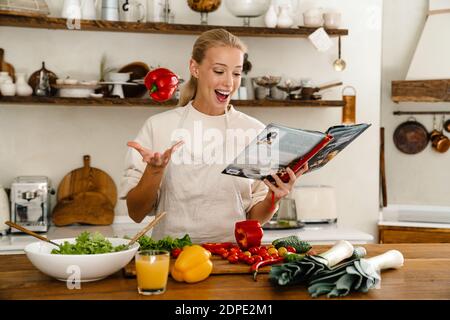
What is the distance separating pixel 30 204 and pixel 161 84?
4.02 feet

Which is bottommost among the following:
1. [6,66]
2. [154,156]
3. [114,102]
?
[154,156]

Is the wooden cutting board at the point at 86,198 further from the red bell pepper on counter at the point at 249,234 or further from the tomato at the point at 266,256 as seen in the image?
the tomato at the point at 266,256

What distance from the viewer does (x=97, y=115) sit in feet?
12.7

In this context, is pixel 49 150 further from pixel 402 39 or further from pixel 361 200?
pixel 402 39

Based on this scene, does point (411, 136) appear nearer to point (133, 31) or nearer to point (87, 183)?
point (133, 31)

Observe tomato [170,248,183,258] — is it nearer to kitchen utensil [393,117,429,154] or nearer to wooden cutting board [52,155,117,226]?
wooden cutting board [52,155,117,226]

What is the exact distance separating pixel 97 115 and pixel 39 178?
53 centimetres

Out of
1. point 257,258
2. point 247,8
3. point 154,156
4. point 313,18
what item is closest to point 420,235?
point 313,18

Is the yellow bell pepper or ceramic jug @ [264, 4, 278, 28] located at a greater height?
ceramic jug @ [264, 4, 278, 28]

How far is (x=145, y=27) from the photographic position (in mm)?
3643

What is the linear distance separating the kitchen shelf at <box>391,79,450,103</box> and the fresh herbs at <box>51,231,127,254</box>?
9.72ft

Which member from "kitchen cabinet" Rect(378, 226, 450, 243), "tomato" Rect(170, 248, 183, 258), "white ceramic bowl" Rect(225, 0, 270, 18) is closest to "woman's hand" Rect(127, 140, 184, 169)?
"tomato" Rect(170, 248, 183, 258)

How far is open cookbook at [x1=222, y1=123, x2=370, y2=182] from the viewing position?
77.4 inches

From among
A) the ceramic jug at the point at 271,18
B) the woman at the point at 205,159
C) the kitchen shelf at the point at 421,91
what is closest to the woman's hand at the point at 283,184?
the woman at the point at 205,159
